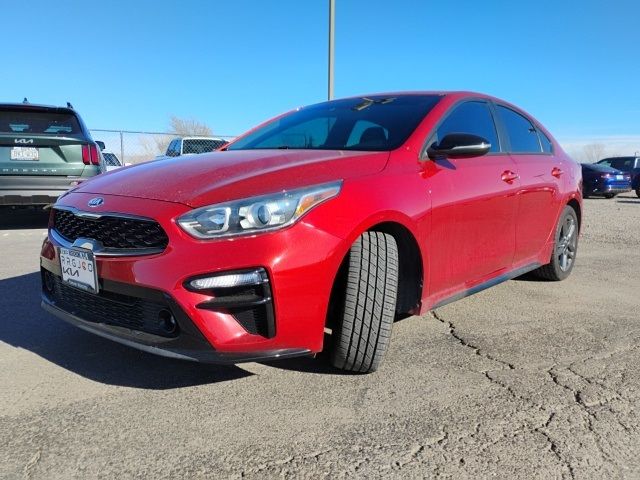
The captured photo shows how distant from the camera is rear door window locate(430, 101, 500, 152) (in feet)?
10.9

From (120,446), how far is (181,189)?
3.64 feet

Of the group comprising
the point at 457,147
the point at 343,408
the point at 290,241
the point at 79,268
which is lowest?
the point at 343,408

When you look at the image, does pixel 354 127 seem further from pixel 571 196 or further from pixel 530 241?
pixel 571 196

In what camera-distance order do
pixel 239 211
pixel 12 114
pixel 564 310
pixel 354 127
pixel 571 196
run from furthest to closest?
pixel 12 114 < pixel 571 196 < pixel 564 310 < pixel 354 127 < pixel 239 211

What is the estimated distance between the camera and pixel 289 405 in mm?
2402

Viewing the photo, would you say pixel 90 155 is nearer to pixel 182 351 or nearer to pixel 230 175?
pixel 230 175

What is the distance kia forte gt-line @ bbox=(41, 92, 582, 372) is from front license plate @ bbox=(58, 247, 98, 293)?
0.03 feet

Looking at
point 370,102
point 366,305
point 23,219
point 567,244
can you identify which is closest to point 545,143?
point 567,244

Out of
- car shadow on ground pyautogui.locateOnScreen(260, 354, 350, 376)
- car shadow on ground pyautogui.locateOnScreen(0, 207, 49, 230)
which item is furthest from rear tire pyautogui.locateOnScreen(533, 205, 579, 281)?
car shadow on ground pyautogui.locateOnScreen(0, 207, 49, 230)

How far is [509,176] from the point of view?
12.1 ft

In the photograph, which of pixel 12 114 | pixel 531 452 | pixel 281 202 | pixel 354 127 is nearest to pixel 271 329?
pixel 281 202

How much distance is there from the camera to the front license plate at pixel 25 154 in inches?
266

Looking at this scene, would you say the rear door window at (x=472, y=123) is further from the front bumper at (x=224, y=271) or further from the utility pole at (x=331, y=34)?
the utility pole at (x=331, y=34)

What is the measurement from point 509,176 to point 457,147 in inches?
35.2
